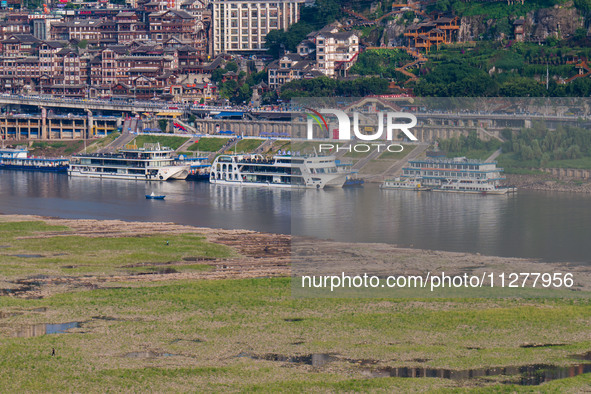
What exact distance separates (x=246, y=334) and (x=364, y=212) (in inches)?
645

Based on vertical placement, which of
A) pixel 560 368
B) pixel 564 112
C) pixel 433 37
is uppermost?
Result: pixel 433 37

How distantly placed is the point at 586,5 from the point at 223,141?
1322 inches

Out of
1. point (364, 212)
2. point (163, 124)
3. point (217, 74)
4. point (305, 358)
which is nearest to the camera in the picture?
point (305, 358)

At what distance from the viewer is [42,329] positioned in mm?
32719

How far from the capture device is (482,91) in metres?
84.3

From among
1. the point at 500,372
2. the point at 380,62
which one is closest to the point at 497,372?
the point at 500,372

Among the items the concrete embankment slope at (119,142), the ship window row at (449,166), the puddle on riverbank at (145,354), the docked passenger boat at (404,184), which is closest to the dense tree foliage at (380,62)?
the concrete embankment slope at (119,142)

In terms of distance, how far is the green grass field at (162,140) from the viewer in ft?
313

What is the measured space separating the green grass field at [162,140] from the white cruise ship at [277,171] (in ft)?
43.2

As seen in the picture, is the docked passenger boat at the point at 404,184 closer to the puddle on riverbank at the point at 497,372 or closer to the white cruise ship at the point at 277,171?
the white cruise ship at the point at 277,171

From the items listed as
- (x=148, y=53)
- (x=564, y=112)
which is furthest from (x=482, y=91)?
(x=148, y=53)

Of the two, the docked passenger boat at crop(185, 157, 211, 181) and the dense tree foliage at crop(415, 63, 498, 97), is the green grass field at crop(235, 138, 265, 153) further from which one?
the dense tree foliage at crop(415, 63, 498, 97)

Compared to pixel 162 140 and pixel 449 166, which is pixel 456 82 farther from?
pixel 449 166

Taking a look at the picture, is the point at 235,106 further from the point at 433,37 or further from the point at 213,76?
the point at 433,37
